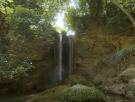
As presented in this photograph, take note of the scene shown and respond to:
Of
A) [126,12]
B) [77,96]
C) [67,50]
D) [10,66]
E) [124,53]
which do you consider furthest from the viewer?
[67,50]

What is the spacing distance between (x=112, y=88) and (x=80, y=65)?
266 cm

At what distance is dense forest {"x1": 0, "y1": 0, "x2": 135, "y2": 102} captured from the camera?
11.4 metres

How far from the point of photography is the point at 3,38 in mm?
12117

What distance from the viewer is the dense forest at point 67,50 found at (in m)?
11.4

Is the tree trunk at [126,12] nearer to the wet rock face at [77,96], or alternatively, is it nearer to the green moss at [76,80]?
the green moss at [76,80]

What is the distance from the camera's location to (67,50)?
1540 centimetres

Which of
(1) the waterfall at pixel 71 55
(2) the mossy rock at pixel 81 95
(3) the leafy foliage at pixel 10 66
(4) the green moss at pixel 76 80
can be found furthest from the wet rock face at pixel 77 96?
(1) the waterfall at pixel 71 55

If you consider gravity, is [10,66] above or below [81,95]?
above

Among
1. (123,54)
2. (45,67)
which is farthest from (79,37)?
(123,54)

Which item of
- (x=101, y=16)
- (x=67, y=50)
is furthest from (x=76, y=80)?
(x=101, y=16)

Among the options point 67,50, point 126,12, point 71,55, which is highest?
point 126,12

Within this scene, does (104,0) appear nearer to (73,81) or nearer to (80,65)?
(80,65)

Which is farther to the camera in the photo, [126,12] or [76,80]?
[126,12]

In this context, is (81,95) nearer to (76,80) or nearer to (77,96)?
(77,96)
